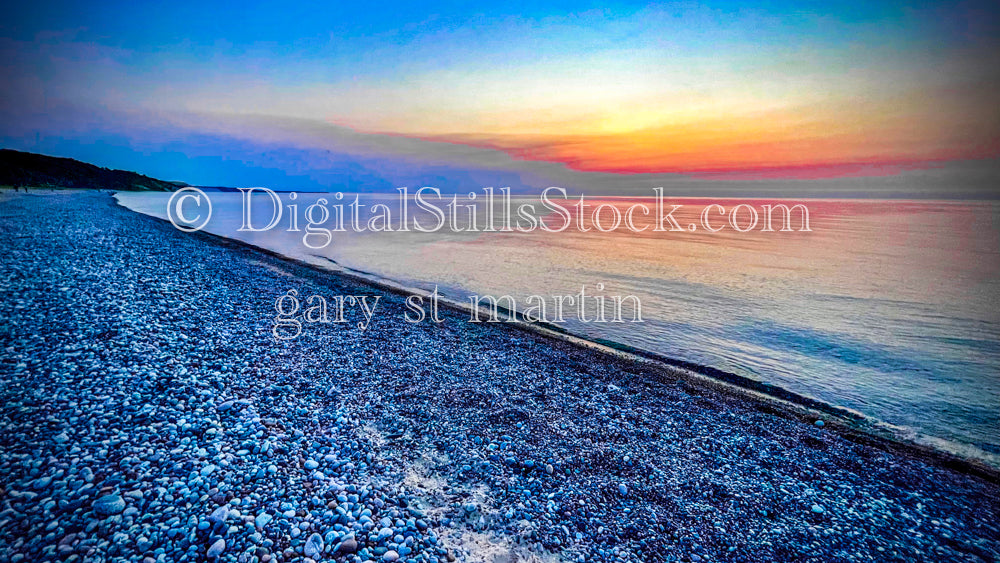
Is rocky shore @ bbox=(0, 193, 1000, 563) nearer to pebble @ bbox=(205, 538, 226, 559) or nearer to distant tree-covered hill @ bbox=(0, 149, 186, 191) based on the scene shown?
pebble @ bbox=(205, 538, 226, 559)

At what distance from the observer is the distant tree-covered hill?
97.1m

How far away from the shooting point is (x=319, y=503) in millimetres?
5371

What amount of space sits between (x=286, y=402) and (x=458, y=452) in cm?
356

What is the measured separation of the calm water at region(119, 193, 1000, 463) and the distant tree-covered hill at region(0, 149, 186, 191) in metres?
102

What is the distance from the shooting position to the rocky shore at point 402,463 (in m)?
4.92

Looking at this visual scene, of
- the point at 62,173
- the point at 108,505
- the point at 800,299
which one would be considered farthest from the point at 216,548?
the point at 62,173

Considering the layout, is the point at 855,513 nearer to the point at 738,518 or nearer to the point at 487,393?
the point at 738,518

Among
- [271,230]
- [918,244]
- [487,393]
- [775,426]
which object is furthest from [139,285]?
[918,244]

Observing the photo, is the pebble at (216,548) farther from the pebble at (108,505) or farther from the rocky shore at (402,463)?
the pebble at (108,505)

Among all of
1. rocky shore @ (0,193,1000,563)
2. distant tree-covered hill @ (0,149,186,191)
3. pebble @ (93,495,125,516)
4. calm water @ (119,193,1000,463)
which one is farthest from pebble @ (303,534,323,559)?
distant tree-covered hill @ (0,149,186,191)

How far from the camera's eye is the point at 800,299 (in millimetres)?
21375

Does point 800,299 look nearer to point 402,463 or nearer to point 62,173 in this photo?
point 402,463

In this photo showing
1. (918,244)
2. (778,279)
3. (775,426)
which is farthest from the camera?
(918,244)

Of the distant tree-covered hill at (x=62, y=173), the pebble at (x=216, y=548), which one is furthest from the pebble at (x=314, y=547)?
the distant tree-covered hill at (x=62, y=173)
